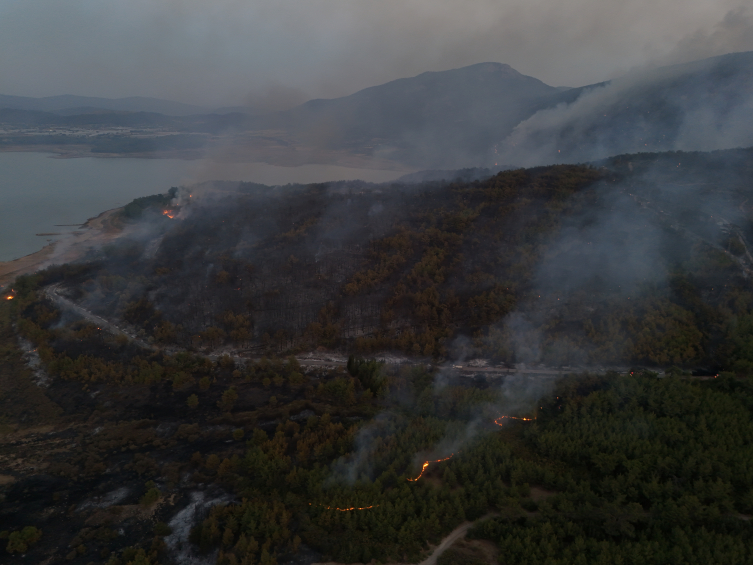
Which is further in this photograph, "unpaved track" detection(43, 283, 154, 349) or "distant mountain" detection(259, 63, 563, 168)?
"distant mountain" detection(259, 63, 563, 168)

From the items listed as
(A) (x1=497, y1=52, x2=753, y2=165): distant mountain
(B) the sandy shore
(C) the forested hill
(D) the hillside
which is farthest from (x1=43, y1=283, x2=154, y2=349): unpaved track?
(A) (x1=497, y1=52, x2=753, y2=165): distant mountain

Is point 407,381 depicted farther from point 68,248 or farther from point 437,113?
point 437,113

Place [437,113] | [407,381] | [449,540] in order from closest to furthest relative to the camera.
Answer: [449,540] < [407,381] < [437,113]

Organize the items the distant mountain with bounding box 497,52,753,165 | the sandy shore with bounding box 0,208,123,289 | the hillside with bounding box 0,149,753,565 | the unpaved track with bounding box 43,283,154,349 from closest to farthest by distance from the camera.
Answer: the hillside with bounding box 0,149,753,565 < the unpaved track with bounding box 43,283,154,349 < the sandy shore with bounding box 0,208,123,289 < the distant mountain with bounding box 497,52,753,165

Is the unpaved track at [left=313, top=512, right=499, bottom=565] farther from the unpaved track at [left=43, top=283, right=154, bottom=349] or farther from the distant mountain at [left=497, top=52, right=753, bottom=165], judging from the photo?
the distant mountain at [left=497, top=52, right=753, bottom=165]

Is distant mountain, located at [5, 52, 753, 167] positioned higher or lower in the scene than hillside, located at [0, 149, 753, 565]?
higher

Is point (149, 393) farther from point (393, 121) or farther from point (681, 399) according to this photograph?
point (393, 121)

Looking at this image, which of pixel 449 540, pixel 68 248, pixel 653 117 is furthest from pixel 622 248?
pixel 68 248

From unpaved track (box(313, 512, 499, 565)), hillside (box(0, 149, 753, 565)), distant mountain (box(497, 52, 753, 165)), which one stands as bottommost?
unpaved track (box(313, 512, 499, 565))
